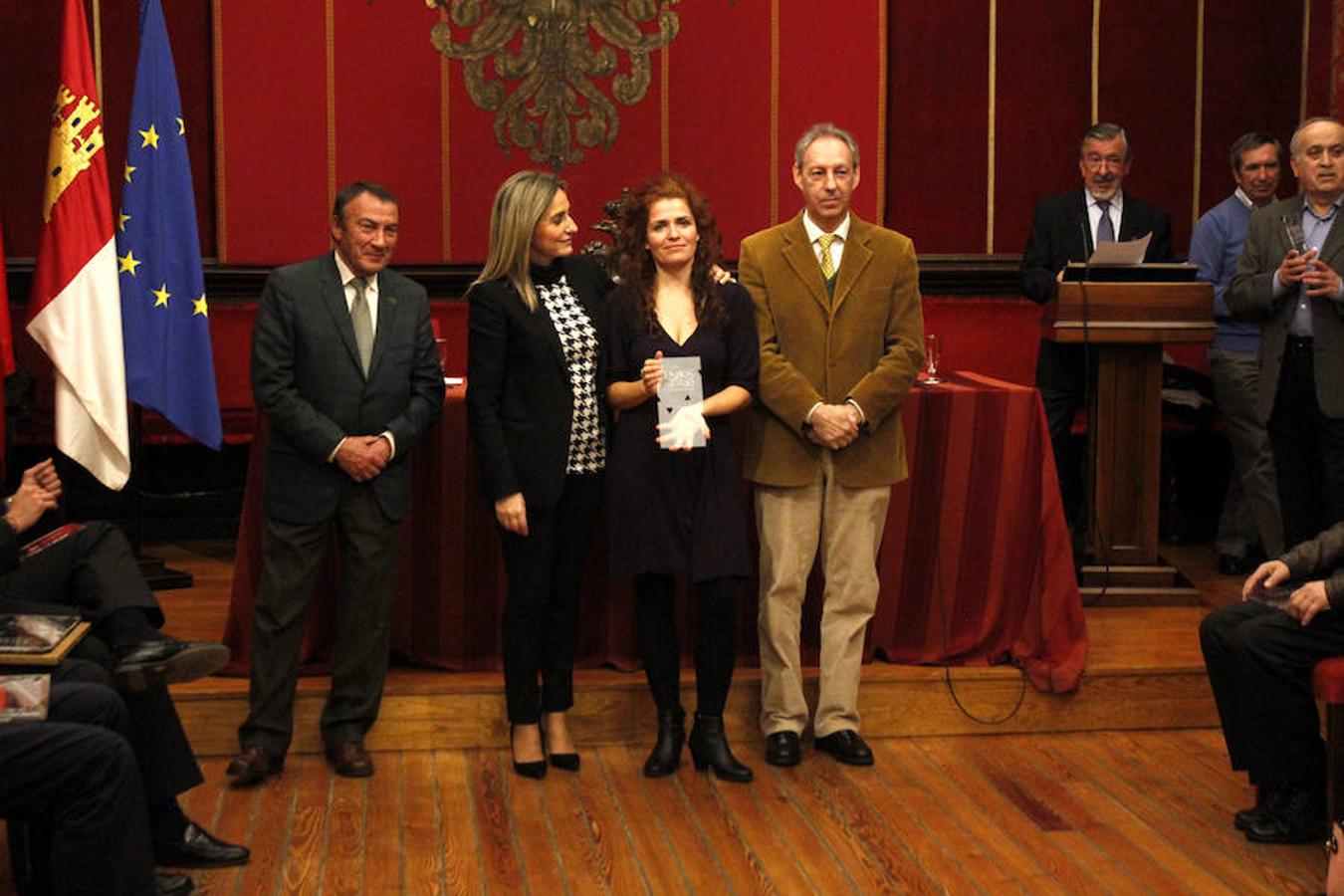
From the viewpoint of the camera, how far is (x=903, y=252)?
16.6 ft

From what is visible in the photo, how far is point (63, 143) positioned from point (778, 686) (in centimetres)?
281

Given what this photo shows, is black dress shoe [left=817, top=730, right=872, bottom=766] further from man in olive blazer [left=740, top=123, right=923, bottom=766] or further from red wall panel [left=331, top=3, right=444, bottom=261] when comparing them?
red wall panel [left=331, top=3, right=444, bottom=261]

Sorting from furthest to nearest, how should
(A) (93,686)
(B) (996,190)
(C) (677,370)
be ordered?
(B) (996,190)
(C) (677,370)
(A) (93,686)

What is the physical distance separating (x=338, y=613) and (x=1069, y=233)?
10.1ft

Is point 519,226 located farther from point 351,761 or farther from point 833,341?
point 351,761

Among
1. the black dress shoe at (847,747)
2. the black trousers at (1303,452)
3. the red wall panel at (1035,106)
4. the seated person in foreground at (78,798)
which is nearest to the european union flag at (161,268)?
the black dress shoe at (847,747)

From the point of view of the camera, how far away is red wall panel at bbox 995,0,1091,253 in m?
7.91

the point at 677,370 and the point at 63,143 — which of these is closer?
the point at 677,370

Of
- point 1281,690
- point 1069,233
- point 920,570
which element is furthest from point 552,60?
point 1281,690

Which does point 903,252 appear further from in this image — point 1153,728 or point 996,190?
point 996,190

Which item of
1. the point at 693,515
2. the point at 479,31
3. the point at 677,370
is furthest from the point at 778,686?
the point at 479,31

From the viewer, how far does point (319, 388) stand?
484 cm

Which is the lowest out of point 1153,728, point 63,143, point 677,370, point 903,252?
point 1153,728

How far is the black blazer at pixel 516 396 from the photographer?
4.76 meters
